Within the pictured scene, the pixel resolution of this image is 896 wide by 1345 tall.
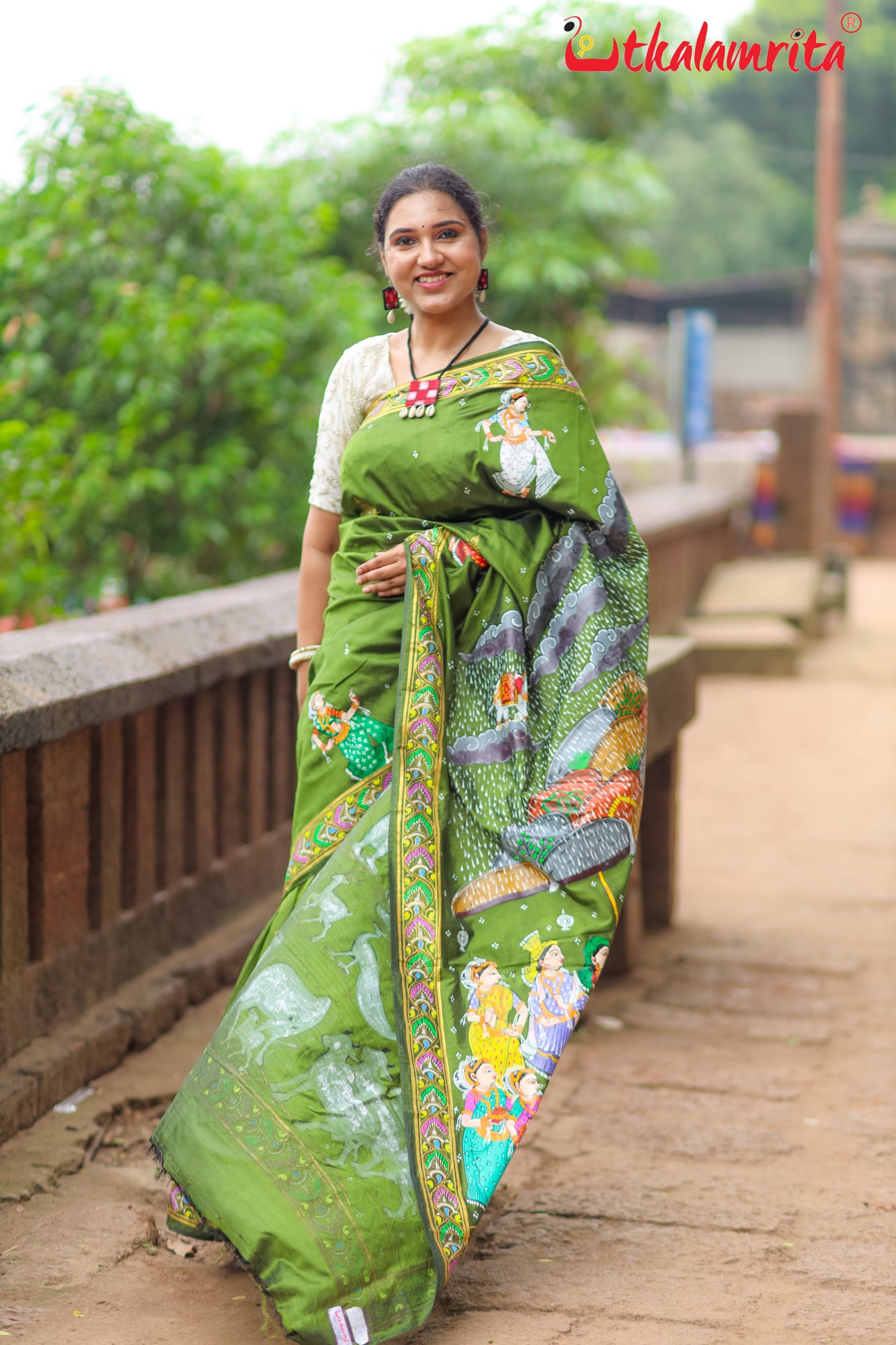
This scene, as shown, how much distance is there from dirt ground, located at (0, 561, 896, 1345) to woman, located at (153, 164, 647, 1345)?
0.80 ft

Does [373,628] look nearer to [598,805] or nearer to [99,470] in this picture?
[598,805]

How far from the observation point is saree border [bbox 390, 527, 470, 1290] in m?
2.29

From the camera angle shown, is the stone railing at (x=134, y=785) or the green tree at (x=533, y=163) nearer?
the stone railing at (x=134, y=785)

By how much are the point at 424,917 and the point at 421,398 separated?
86 centimetres

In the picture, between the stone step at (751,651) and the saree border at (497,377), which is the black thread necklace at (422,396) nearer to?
the saree border at (497,377)

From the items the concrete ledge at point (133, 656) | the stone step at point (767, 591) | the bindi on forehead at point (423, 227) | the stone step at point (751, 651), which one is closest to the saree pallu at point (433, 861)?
the bindi on forehead at point (423, 227)

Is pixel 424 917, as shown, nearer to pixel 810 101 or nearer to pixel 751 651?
pixel 751 651

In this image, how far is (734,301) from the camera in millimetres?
28984

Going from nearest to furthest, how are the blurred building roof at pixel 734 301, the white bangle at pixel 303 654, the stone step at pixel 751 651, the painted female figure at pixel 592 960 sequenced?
the painted female figure at pixel 592 960, the white bangle at pixel 303 654, the stone step at pixel 751 651, the blurred building roof at pixel 734 301

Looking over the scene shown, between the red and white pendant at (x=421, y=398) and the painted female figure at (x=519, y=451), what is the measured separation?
0.31 ft

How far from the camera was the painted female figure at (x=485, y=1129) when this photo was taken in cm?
232

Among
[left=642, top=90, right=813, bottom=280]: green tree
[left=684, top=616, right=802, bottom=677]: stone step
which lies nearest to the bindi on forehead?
[left=684, top=616, right=802, bottom=677]: stone step

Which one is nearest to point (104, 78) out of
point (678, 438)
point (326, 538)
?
point (326, 538)

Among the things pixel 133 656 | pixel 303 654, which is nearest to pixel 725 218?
pixel 133 656
